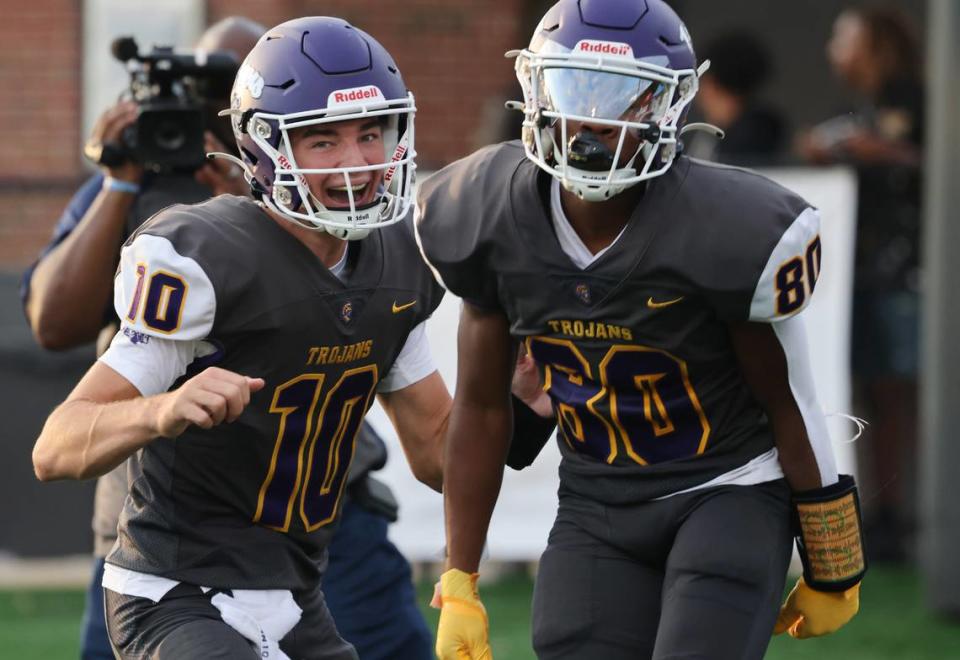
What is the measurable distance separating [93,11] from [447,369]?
2757 mm

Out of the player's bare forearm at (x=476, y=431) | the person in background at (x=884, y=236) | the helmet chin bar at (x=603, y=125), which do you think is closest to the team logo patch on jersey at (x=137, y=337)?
the player's bare forearm at (x=476, y=431)

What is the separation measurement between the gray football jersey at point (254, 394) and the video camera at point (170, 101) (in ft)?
2.45

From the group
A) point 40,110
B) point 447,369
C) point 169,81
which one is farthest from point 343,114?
point 40,110

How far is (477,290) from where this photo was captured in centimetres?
362

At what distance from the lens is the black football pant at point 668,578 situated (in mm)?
3414

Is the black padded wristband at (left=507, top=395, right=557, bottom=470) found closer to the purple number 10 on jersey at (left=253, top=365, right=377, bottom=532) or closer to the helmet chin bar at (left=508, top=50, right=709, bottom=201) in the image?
the purple number 10 on jersey at (left=253, top=365, right=377, bottom=532)

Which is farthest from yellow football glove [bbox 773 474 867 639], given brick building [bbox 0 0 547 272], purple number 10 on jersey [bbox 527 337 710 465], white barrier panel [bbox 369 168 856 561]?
brick building [bbox 0 0 547 272]

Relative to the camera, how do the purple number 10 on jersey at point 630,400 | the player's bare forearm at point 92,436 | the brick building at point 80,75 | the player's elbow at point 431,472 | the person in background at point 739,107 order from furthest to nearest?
the brick building at point 80,75 → the person in background at point 739,107 → the player's elbow at point 431,472 → the purple number 10 on jersey at point 630,400 → the player's bare forearm at point 92,436

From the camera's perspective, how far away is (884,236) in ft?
24.2

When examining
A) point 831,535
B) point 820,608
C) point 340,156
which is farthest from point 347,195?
point 820,608

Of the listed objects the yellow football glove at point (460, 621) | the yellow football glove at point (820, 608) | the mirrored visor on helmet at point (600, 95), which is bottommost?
the yellow football glove at point (460, 621)

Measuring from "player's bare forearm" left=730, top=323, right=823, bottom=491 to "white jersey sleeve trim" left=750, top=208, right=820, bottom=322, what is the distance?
7 centimetres

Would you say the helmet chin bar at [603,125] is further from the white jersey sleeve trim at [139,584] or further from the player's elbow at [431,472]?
the white jersey sleeve trim at [139,584]

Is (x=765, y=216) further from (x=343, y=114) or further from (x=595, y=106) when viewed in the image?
(x=343, y=114)
